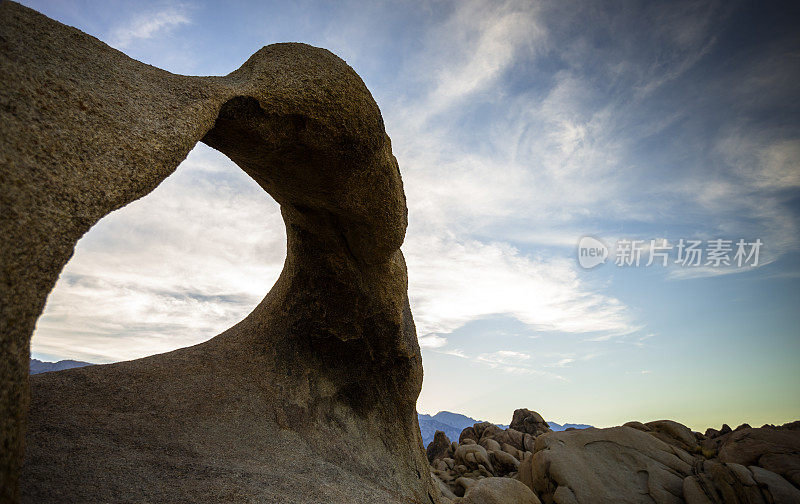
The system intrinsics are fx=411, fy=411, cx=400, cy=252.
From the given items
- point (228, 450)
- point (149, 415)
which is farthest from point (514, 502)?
point (149, 415)

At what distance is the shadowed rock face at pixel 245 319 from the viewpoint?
8.17ft

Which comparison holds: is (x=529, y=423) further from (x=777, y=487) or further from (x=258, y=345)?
(x=258, y=345)

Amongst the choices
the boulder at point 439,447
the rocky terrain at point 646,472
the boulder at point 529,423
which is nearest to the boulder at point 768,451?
the rocky terrain at point 646,472

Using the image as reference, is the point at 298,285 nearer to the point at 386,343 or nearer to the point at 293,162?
the point at 386,343

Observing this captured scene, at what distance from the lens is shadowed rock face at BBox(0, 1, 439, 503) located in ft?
8.17

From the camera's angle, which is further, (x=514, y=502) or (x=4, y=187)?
(x=514, y=502)

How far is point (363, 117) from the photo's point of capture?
216 inches

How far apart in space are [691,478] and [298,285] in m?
8.47

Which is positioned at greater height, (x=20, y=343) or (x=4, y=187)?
(x=4, y=187)

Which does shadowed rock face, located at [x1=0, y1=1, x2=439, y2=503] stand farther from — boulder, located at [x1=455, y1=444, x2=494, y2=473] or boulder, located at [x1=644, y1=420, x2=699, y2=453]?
boulder, located at [x1=455, y1=444, x2=494, y2=473]

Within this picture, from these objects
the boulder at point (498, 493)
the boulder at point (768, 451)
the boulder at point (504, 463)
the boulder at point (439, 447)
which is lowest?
the boulder at point (439, 447)

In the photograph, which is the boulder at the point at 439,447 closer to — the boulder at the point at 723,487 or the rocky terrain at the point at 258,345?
the rocky terrain at the point at 258,345

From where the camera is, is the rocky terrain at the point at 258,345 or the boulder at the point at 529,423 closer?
the rocky terrain at the point at 258,345

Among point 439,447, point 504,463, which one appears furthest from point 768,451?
point 439,447
